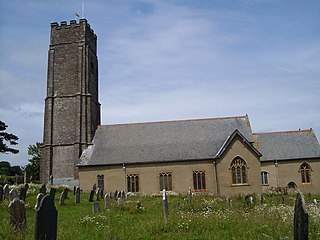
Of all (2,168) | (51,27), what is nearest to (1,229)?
(51,27)

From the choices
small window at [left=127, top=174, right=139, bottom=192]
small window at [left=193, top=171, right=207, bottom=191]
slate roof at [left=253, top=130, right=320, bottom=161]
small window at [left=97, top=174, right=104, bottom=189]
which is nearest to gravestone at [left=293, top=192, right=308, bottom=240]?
small window at [left=193, top=171, right=207, bottom=191]

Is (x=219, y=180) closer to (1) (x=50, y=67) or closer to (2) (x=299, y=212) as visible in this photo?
(1) (x=50, y=67)

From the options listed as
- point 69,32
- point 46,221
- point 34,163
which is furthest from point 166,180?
point 34,163

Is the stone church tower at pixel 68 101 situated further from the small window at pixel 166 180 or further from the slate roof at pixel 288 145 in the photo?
the slate roof at pixel 288 145

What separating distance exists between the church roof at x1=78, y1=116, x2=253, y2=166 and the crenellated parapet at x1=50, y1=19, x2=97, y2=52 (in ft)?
35.4

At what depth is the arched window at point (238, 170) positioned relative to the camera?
3075cm

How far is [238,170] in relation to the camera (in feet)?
101

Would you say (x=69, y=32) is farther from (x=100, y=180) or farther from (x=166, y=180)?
(x=166, y=180)

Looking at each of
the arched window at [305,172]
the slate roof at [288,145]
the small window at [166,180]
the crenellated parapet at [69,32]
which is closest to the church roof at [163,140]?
the small window at [166,180]

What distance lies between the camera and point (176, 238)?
352 inches

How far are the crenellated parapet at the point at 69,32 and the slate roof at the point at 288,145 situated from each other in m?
22.2

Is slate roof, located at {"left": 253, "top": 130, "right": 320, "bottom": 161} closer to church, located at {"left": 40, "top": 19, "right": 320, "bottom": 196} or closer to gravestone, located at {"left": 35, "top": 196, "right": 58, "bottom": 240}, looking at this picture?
church, located at {"left": 40, "top": 19, "right": 320, "bottom": 196}

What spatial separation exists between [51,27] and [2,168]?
32.4 metres

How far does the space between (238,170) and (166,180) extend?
654cm
